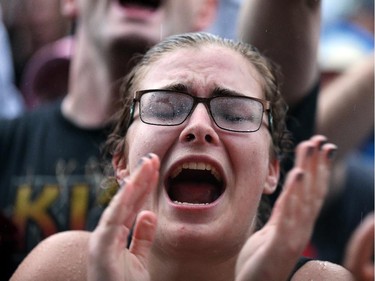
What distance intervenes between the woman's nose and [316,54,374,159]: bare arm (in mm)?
440

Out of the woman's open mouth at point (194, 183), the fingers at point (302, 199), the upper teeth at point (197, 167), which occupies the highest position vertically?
the fingers at point (302, 199)

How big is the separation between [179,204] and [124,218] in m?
0.12

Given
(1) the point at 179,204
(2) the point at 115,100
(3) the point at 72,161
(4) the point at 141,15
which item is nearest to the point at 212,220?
(1) the point at 179,204

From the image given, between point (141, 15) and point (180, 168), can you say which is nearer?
point (180, 168)

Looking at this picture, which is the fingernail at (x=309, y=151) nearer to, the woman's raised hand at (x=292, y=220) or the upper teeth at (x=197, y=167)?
the woman's raised hand at (x=292, y=220)

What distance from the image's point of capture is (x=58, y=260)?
1.13m

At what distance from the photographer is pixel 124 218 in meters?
0.95

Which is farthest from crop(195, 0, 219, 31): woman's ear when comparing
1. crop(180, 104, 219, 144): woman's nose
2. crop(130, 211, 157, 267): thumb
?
crop(130, 211, 157, 267): thumb

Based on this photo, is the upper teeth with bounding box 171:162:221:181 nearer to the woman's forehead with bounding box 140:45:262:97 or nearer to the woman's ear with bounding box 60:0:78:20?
the woman's forehead with bounding box 140:45:262:97

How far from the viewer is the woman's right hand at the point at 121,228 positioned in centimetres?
95

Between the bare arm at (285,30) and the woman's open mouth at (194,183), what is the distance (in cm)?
24

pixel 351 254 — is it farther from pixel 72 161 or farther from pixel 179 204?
pixel 72 161

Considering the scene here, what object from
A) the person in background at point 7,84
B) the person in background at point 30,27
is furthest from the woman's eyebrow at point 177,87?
the person in background at point 30,27

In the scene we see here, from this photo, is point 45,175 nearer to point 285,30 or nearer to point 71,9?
point 71,9
